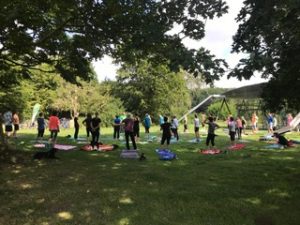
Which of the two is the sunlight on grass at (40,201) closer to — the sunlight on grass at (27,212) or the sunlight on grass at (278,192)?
the sunlight on grass at (27,212)

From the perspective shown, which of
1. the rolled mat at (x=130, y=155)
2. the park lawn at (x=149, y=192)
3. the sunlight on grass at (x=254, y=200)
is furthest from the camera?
the rolled mat at (x=130, y=155)

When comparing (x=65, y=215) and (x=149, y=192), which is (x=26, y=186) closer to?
(x=65, y=215)

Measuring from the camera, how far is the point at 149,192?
32.6 feet

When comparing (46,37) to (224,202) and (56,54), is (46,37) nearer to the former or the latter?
(56,54)

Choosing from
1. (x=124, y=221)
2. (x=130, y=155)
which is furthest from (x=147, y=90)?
(x=124, y=221)

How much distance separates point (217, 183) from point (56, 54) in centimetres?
913

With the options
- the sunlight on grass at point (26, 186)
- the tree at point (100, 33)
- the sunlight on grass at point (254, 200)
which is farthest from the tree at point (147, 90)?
the sunlight on grass at point (254, 200)

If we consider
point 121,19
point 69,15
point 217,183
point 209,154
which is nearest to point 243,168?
point 217,183

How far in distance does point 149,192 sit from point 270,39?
14.7 ft

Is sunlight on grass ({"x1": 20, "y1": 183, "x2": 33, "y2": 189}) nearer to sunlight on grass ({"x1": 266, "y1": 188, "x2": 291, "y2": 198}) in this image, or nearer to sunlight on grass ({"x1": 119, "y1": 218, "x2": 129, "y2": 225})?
sunlight on grass ({"x1": 119, "y1": 218, "x2": 129, "y2": 225})

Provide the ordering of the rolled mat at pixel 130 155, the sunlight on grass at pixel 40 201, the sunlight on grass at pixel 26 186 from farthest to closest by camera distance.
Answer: the rolled mat at pixel 130 155 < the sunlight on grass at pixel 26 186 < the sunlight on grass at pixel 40 201

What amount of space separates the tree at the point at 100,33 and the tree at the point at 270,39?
720 mm

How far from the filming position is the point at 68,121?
178 feet

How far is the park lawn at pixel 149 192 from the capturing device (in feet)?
26.4
